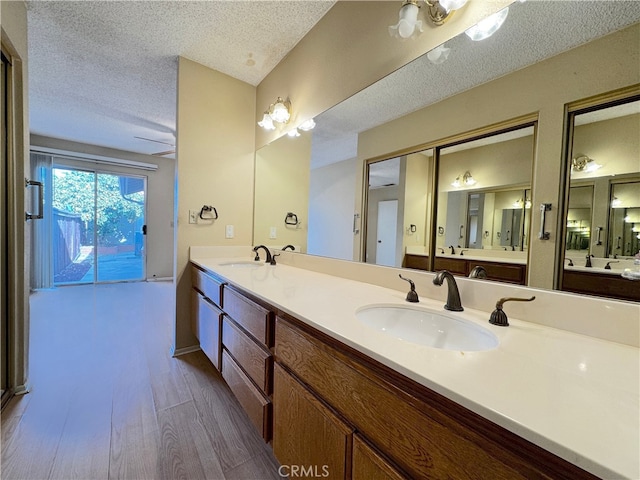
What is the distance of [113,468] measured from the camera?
3.68ft

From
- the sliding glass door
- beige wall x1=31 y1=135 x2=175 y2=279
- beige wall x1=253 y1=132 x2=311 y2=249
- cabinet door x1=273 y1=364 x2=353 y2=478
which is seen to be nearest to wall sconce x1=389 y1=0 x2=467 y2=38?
beige wall x1=253 y1=132 x2=311 y2=249

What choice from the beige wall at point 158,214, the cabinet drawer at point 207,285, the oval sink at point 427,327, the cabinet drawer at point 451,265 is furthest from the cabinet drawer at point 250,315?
the beige wall at point 158,214

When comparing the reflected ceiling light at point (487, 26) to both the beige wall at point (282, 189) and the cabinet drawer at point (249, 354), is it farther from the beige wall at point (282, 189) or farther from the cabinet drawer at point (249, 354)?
the cabinet drawer at point (249, 354)

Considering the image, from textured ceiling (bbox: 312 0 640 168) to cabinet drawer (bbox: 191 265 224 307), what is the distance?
116 cm

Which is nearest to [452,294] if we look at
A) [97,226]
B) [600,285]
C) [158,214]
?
[600,285]

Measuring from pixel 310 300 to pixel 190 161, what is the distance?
174cm

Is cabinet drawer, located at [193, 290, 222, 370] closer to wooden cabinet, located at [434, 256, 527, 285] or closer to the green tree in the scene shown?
wooden cabinet, located at [434, 256, 527, 285]

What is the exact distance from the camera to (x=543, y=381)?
19.1 inches

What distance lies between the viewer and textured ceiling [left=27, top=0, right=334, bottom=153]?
1.62 m

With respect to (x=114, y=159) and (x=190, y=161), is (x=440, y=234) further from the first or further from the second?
(x=114, y=159)

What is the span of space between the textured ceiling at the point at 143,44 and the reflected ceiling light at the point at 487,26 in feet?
3.42

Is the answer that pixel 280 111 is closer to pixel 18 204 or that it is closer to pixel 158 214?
pixel 18 204

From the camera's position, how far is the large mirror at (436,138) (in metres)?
0.78

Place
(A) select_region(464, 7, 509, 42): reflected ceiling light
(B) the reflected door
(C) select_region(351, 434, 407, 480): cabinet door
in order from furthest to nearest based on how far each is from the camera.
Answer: (B) the reflected door < (A) select_region(464, 7, 509, 42): reflected ceiling light < (C) select_region(351, 434, 407, 480): cabinet door
